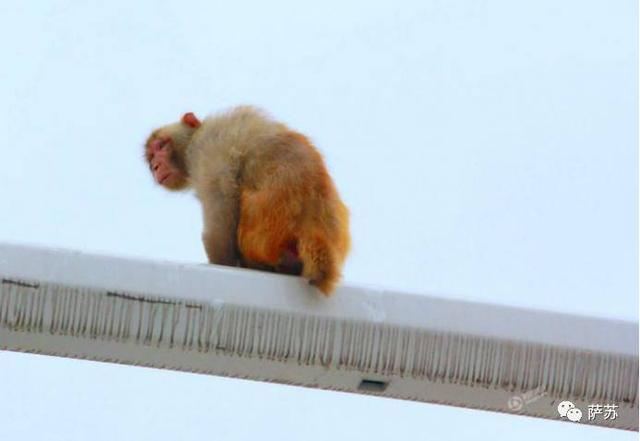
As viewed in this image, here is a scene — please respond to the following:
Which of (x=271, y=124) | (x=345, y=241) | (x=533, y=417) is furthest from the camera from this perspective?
(x=271, y=124)

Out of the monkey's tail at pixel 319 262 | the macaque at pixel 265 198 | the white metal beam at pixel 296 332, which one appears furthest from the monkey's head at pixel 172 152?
the white metal beam at pixel 296 332

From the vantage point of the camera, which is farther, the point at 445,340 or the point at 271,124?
the point at 271,124

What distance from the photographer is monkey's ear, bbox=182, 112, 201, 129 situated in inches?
183

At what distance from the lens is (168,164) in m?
4.76

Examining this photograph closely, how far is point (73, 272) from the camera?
2.80 m

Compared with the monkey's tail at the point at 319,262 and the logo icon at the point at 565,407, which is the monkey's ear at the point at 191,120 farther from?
the logo icon at the point at 565,407

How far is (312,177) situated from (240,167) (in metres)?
0.30

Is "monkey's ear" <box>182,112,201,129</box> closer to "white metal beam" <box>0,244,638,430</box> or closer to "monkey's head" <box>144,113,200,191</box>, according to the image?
"monkey's head" <box>144,113,200,191</box>

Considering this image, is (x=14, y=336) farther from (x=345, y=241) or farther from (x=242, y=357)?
(x=345, y=241)

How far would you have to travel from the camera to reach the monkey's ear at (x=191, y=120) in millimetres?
4652

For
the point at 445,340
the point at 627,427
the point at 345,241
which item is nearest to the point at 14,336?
the point at 445,340

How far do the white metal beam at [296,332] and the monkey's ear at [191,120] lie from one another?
1873 millimetres

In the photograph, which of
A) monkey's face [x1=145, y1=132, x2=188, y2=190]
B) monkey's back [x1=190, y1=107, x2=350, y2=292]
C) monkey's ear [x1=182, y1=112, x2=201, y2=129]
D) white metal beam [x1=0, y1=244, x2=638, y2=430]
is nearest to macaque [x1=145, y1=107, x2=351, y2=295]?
monkey's back [x1=190, y1=107, x2=350, y2=292]

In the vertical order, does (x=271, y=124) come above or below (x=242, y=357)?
above
